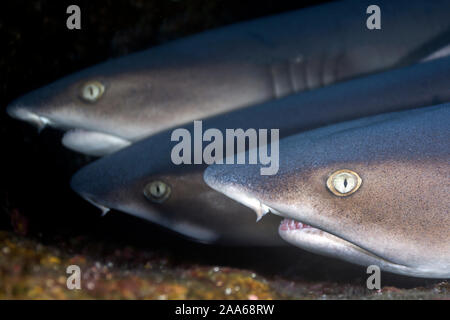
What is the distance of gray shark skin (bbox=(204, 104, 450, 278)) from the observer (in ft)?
4.43

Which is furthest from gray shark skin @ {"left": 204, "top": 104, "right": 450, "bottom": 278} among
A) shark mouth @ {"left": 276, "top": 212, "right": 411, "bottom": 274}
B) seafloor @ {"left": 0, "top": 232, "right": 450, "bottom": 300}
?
seafloor @ {"left": 0, "top": 232, "right": 450, "bottom": 300}

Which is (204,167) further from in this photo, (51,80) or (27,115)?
(51,80)

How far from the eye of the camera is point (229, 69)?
271 cm

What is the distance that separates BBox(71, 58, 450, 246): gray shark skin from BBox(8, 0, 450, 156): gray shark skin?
455mm

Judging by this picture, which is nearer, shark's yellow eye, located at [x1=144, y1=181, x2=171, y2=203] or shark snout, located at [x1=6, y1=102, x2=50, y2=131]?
shark's yellow eye, located at [x1=144, y1=181, x2=171, y2=203]

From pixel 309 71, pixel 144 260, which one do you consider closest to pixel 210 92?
pixel 309 71

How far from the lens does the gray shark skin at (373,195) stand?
4.43 feet

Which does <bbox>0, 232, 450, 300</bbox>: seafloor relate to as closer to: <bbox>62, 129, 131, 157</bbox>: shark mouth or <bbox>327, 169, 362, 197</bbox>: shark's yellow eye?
<bbox>327, 169, 362, 197</bbox>: shark's yellow eye

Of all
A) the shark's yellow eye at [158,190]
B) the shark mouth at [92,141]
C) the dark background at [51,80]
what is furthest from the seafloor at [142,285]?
the shark mouth at [92,141]

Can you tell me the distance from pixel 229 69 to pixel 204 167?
1.00 meters

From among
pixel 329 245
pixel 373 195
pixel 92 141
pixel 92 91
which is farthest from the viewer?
pixel 92 141

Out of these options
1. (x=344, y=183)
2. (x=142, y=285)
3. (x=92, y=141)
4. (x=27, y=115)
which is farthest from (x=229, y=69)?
(x=142, y=285)

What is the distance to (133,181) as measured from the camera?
204 cm
